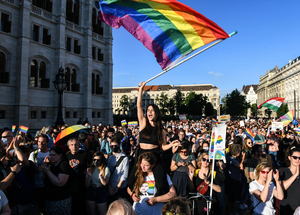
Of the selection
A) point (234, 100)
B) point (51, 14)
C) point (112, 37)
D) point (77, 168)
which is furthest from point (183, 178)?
point (234, 100)

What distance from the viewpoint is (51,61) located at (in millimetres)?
24828

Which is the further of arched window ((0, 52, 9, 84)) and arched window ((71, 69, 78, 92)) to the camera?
arched window ((71, 69, 78, 92))

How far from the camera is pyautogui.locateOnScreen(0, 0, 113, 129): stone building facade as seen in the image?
2117 centimetres

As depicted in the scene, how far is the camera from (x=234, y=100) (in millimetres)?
66562

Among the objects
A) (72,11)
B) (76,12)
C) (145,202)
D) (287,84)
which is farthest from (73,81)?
(287,84)

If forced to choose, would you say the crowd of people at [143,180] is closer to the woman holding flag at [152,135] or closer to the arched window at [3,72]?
the woman holding flag at [152,135]

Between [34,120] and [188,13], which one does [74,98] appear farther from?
[188,13]

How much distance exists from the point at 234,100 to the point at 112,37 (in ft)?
154

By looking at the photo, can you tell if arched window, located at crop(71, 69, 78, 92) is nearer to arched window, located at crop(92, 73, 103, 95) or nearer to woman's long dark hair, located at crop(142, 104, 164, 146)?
arched window, located at crop(92, 73, 103, 95)

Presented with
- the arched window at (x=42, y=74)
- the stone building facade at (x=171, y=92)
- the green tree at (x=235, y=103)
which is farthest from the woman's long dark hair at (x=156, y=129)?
the stone building facade at (x=171, y=92)

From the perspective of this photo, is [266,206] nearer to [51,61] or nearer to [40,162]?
[40,162]

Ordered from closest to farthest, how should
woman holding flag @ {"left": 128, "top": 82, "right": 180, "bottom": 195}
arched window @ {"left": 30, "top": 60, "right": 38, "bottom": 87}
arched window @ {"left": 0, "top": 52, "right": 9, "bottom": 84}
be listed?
1. woman holding flag @ {"left": 128, "top": 82, "right": 180, "bottom": 195}
2. arched window @ {"left": 0, "top": 52, "right": 9, "bottom": 84}
3. arched window @ {"left": 30, "top": 60, "right": 38, "bottom": 87}

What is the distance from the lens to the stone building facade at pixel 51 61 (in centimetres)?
2117

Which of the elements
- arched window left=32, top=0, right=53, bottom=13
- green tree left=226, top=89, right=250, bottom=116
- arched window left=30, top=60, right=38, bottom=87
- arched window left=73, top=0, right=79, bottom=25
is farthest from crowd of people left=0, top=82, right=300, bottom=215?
green tree left=226, top=89, right=250, bottom=116
